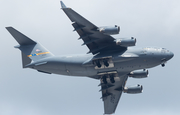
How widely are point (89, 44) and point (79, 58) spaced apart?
5.08 feet

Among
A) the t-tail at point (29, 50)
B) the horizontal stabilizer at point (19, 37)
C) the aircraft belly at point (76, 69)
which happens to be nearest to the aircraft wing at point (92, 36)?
the aircraft belly at point (76, 69)

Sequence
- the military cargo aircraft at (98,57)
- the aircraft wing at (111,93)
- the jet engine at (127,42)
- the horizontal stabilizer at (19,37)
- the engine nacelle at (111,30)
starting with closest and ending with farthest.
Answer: the engine nacelle at (111,30) → the jet engine at (127,42) → the military cargo aircraft at (98,57) → the horizontal stabilizer at (19,37) → the aircraft wing at (111,93)

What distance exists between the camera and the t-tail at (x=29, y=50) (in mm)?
32922

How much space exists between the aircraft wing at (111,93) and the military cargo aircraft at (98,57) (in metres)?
1.41

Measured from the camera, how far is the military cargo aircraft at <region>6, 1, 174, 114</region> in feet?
97.5

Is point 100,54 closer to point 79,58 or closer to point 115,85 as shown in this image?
point 79,58

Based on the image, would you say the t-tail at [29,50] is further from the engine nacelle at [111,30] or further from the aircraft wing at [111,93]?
the aircraft wing at [111,93]

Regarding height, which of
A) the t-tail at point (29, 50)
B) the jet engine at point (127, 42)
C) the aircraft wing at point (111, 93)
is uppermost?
the t-tail at point (29, 50)

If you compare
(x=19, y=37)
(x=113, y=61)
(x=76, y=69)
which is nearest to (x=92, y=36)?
(x=113, y=61)

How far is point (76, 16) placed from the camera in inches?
1121

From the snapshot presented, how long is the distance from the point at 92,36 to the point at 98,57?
6.49 ft

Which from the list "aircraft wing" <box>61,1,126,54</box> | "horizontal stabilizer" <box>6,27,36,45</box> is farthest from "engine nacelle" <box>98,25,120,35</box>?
"horizontal stabilizer" <box>6,27,36,45</box>

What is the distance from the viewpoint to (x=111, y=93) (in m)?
36.8

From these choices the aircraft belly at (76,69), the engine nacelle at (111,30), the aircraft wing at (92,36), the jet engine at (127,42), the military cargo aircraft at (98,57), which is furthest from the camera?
the aircraft belly at (76,69)
